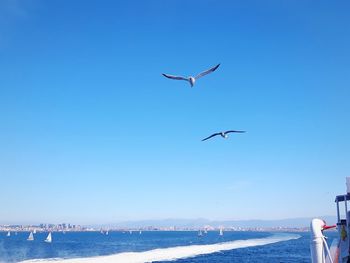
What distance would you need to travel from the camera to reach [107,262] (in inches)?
2623

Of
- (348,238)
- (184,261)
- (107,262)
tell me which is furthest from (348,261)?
(107,262)

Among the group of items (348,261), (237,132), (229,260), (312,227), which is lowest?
(229,260)

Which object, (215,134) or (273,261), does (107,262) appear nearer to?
(273,261)

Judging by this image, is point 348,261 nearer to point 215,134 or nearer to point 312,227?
point 312,227

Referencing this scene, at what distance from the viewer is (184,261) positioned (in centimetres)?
6506

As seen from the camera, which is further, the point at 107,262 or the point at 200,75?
the point at 107,262

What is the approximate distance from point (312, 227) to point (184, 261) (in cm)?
5279

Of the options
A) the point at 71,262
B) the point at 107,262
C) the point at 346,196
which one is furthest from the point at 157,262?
the point at 346,196

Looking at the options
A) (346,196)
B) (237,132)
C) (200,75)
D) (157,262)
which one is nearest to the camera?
(346,196)

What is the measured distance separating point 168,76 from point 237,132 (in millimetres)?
7147

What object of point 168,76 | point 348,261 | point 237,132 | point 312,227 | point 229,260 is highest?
point 168,76

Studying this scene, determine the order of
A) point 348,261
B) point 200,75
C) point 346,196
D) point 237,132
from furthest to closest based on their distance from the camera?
point 237,132 < point 200,75 < point 346,196 < point 348,261

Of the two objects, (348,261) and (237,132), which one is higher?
(237,132)

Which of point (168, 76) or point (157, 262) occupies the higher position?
point (168, 76)
